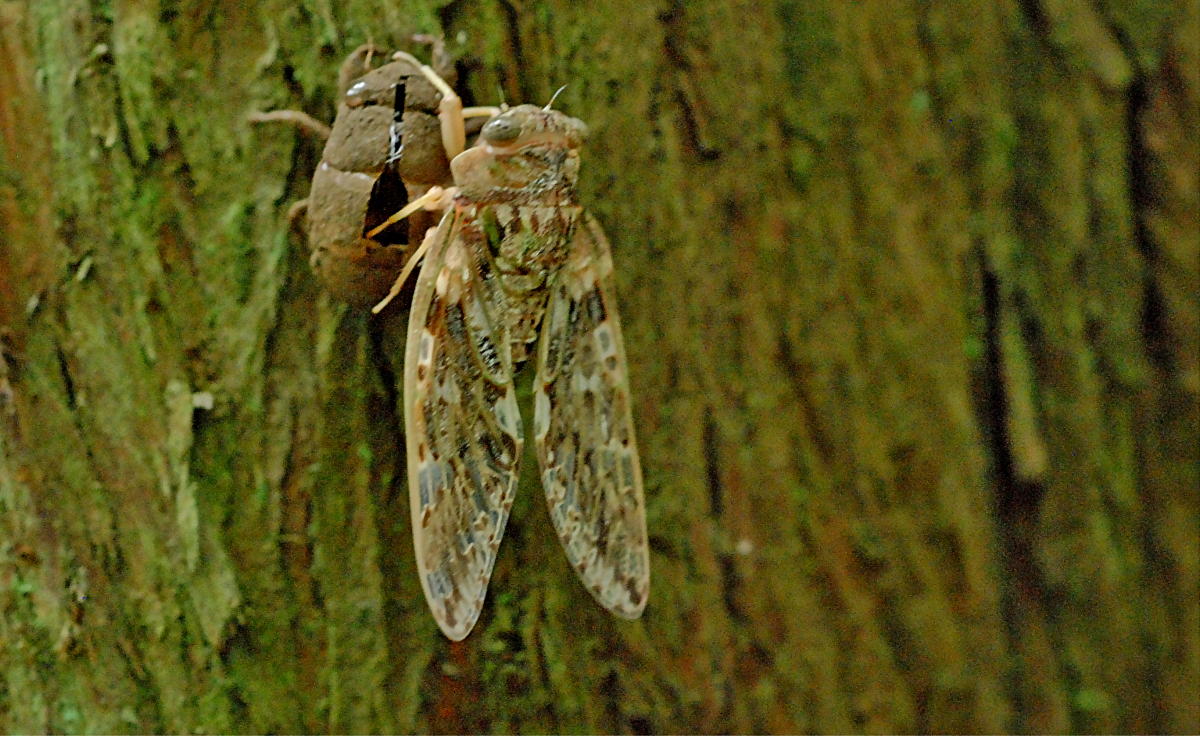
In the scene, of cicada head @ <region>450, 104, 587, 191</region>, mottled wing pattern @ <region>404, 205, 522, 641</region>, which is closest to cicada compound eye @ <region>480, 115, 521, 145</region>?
cicada head @ <region>450, 104, 587, 191</region>

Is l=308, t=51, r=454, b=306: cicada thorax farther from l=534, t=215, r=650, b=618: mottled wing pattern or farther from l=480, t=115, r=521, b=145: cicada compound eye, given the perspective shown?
l=534, t=215, r=650, b=618: mottled wing pattern

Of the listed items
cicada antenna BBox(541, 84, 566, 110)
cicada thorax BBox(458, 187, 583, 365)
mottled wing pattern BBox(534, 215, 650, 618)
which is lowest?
mottled wing pattern BBox(534, 215, 650, 618)

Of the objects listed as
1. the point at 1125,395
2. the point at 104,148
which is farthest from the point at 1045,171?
the point at 104,148

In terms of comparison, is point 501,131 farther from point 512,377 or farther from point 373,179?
point 512,377

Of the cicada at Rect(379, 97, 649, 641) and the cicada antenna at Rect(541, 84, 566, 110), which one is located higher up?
the cicada antenna at Rect(541, 84, 566, 110)

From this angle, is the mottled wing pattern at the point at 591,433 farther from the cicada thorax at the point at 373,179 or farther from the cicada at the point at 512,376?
the cicada thorax at the point at 373,179

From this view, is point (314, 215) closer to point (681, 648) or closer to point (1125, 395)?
point (681, 648)

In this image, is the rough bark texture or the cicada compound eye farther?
the rough bark texture
